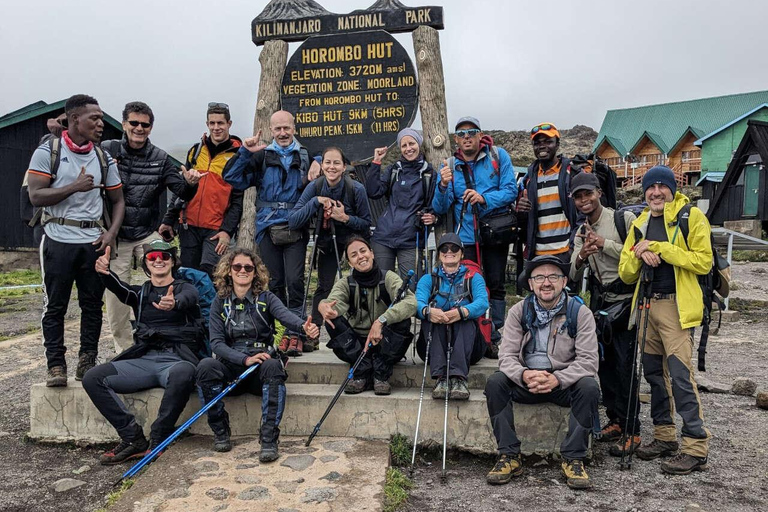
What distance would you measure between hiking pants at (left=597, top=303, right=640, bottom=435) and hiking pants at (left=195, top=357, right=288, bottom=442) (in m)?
2.67

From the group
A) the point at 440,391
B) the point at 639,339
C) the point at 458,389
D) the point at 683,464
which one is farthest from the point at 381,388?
the point at 683,464

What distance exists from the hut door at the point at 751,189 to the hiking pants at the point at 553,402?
27615 mm

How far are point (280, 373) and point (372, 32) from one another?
14.5ft

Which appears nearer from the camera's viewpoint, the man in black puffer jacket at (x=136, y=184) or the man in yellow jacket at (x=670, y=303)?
the man in yellow jacket at (x=670, y=303)

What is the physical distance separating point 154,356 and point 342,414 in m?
1.67

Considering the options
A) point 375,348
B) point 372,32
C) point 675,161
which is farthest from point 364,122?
point 675,161

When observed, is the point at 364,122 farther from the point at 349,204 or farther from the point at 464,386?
the point at 464,386

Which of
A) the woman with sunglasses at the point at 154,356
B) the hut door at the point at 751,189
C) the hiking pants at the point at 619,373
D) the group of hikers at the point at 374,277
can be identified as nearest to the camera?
the group of hikers at the point at 374,277

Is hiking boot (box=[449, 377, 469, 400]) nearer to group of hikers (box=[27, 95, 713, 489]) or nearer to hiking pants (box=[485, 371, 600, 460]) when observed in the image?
group of hikers (box=[27, 95, 713, 489])

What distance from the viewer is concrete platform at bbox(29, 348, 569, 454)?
203 inches

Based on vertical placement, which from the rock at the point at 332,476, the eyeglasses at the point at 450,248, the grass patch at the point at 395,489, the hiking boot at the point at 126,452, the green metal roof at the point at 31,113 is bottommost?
the hiking boot at the point at 126,452

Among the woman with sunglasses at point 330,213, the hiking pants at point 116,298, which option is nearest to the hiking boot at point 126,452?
the hiking pants at point 116,298

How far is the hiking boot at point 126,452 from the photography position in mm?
5152

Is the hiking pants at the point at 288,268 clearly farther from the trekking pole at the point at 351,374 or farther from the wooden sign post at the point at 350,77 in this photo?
the wooden sign post at the point at 350,77
